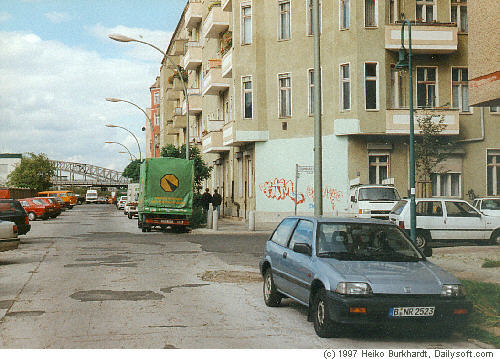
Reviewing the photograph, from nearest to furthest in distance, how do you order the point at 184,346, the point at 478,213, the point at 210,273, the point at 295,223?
1. the point at 184,346
2. the point at 295,223
3. the point at 210,273
4. the point at 478,213

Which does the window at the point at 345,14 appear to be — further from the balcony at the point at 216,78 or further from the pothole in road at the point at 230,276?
the pothole in road at the point at 230,276

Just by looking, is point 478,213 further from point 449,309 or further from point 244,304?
point 449,309

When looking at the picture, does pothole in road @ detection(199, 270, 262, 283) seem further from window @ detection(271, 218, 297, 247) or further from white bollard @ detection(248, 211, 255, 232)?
white bollard @ detection(248, 211, 255, 232)

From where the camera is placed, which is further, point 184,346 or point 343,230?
point 343,230

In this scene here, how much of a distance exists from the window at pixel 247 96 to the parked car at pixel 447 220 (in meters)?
15.9

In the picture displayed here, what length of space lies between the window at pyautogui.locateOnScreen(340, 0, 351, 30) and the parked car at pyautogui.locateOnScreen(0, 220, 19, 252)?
1984 cm

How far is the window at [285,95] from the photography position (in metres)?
35.2

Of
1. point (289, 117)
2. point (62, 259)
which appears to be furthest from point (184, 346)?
point (289, 117)

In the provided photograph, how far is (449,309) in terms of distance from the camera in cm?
781

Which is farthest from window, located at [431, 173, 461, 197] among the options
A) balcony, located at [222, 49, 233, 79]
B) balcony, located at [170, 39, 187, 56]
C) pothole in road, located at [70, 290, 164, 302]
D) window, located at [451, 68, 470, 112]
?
balcony, located at [170, 39, 187, 56]

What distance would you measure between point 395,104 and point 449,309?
83.3ft

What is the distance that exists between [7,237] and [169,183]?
15032mm

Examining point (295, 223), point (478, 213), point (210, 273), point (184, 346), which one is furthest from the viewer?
point (478, 213)

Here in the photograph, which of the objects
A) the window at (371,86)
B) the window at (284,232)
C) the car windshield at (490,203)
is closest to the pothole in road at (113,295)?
the window at (284,232)
